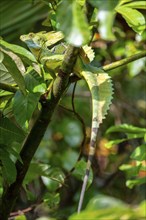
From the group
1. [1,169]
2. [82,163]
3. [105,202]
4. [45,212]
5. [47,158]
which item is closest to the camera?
[105,202]

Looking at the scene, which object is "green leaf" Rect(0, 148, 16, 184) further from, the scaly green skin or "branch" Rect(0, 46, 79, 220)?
the scaly green skin

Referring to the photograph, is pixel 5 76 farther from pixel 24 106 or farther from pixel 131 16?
pixel 131 16

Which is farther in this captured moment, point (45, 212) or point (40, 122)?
point (45, 212)

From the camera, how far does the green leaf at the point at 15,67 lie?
28.6 inches

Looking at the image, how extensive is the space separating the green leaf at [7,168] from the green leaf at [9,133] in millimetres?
22

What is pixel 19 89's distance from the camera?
0.79 meters

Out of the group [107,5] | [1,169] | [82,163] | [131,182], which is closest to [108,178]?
[131,182]

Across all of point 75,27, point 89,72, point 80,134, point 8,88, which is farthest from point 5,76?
point 80,134

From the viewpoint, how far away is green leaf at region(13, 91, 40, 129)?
0.78 meters

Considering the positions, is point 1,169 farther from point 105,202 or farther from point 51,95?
point 105,202

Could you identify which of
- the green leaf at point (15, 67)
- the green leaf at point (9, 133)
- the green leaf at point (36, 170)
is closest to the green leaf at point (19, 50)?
the green leaf at point (15, 67)

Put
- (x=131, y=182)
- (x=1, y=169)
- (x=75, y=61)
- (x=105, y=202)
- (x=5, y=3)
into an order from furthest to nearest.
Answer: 1. (x=5, y=3)
2. (x=131, y=182)
3. (x=1, y=169)
4. (x=75, y=61)
5. (x=105, y=202)

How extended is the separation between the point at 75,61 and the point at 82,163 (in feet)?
1.10

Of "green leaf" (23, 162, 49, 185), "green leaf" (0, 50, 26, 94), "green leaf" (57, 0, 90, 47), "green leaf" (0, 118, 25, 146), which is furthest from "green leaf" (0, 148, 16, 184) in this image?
"green leaf" (57, 0, 90, 47)
